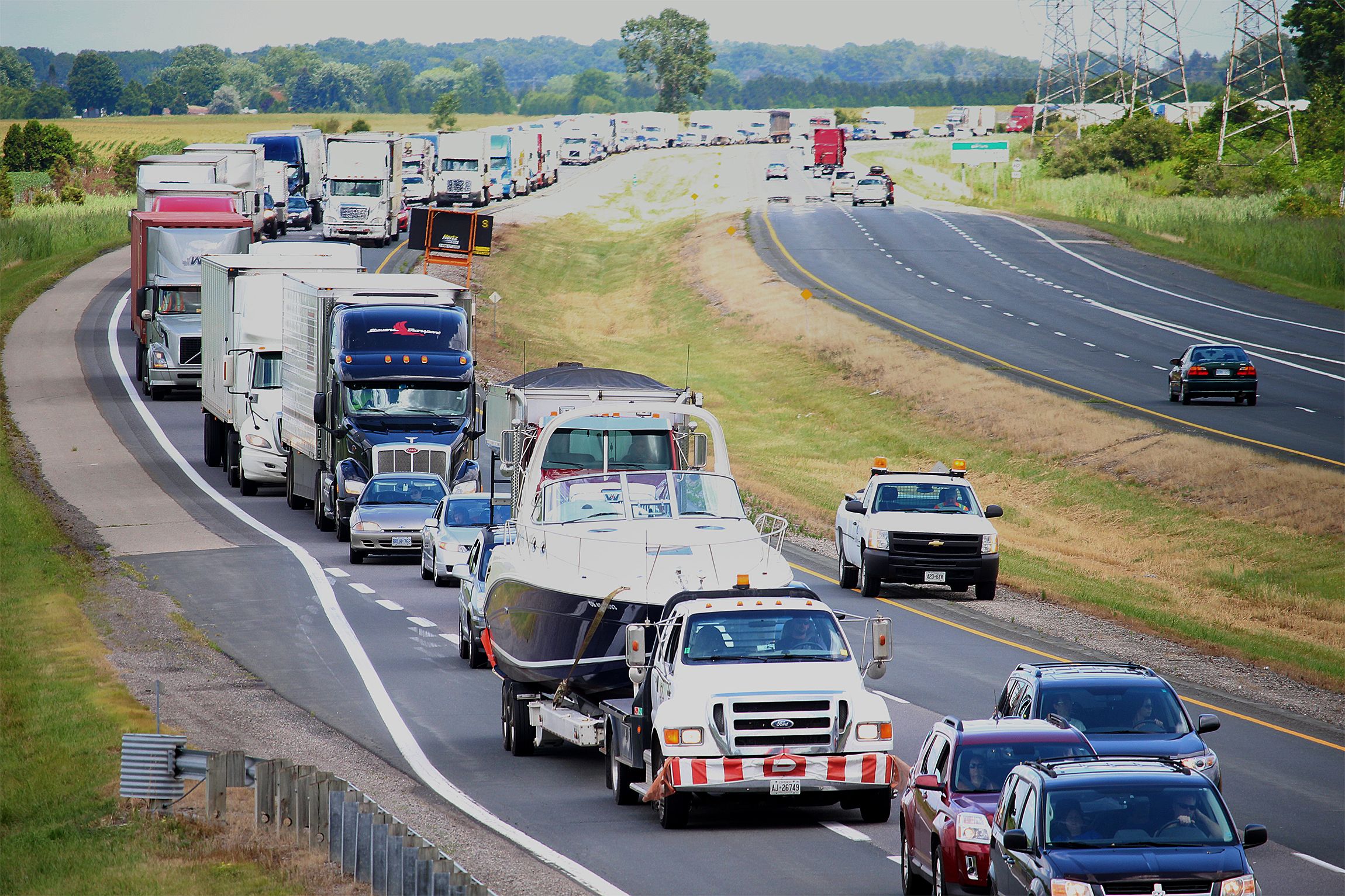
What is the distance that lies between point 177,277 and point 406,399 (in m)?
19.8

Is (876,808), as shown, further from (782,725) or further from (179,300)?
(179,300)

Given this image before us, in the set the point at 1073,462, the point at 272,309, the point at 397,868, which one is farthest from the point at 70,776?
the point at 1073,462

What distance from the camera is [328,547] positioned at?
34406mm

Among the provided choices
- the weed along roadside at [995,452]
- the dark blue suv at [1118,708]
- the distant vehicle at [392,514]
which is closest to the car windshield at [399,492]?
the distant vehicle at [392,514]

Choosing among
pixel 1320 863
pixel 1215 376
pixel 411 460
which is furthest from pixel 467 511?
pixel 1215 376

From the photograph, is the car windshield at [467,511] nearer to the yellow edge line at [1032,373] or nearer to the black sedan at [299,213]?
the yellow edge line at [1032,373]

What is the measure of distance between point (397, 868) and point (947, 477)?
20350 millimetres

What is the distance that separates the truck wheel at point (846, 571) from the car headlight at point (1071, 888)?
20.3 meters

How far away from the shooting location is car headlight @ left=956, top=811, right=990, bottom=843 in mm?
11734

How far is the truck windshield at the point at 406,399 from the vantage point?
34.3 m

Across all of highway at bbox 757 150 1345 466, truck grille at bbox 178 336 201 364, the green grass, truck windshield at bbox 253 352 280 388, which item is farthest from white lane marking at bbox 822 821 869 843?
truck grille at bbox 178 336 201 364

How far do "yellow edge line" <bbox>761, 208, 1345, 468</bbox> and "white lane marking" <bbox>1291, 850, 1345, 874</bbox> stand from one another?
30701 millimetres

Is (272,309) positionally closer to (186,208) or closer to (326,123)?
(186,208)

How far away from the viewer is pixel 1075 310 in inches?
2805
